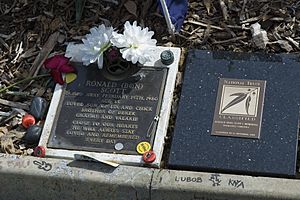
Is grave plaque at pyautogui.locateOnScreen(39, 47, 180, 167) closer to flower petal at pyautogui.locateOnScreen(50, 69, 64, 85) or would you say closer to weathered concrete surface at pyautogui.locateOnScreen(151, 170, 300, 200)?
flower petal at pyautogui.locateOnScreen(50, 69, 64, 85)

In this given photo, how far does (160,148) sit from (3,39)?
158 centimetres

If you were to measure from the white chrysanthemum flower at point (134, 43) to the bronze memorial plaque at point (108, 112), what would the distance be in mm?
131

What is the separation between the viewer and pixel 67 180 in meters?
4.62

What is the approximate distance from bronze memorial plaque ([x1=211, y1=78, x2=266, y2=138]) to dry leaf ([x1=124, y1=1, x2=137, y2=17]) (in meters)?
0.95

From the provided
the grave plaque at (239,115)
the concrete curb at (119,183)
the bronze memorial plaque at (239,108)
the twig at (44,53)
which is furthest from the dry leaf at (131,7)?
the concrete curb at (119,183)

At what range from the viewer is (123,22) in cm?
545

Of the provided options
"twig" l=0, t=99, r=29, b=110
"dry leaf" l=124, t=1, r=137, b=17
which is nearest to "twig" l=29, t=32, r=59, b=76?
"twig" l=0, t=99, r=29, b=110

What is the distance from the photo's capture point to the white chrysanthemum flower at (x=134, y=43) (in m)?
4.97

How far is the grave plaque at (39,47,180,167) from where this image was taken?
4789 millimetres

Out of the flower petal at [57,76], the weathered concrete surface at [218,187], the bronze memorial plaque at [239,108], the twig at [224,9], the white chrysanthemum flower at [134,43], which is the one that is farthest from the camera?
the twig at [224,9]

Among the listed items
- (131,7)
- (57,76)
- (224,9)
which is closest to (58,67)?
(57,76)

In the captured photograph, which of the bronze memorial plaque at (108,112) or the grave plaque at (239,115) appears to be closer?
the grave plaque at (239,115)

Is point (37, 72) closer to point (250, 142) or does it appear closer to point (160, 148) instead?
point (160, 148)

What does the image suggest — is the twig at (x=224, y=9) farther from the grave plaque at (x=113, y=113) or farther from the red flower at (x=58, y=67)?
the red flower at (x=58, y=67)
